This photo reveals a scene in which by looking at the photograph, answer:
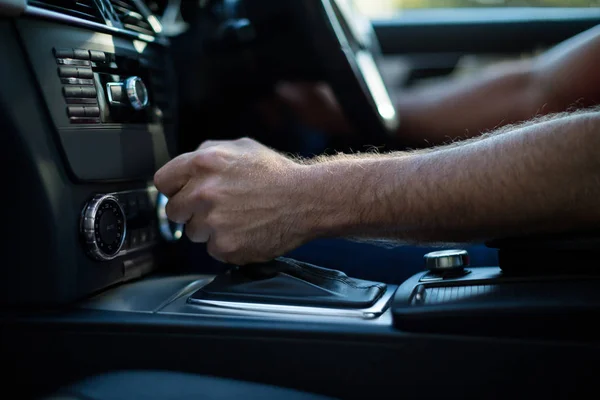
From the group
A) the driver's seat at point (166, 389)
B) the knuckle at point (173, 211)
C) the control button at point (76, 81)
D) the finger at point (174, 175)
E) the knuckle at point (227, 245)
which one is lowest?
the driver's seat at point (166, 389)

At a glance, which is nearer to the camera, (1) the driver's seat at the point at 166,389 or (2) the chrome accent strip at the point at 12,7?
(1) the driver's seat at the point at 166,389

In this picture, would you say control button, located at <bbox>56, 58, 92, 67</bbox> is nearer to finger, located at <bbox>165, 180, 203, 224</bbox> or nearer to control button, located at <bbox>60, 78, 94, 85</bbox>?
control button, located at <bbox>60, 78, 94, 85</bbox>

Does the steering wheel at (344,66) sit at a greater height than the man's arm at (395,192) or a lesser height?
greater

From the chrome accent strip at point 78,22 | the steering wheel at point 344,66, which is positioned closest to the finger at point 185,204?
the chrome accent strip at point 78,22

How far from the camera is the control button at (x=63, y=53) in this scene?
0.78 m

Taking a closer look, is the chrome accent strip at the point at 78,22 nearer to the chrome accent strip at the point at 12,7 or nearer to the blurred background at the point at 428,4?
the chrome accent strip at the point at 12,7

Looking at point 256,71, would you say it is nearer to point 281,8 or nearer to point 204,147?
point 281,8

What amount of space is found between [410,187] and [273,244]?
0.56 feet

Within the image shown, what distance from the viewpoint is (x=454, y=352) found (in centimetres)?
66

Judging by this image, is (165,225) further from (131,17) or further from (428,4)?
(428,4)

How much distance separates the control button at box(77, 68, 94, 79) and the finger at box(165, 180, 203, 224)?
164 millimetres

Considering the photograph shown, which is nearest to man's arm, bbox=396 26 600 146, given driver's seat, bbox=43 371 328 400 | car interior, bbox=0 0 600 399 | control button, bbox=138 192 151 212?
car interior, bbox=0 0 600 399

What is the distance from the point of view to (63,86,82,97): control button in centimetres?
78

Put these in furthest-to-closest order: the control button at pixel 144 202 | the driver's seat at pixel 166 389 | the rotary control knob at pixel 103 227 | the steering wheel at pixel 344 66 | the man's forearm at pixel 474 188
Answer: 1. the steering wheel at pixel 344 66
2. the control button at pixel 144 202
3. the rotary control knob at pixel 103 227
4. the man's forearm at pixel 474 188
5. the driver's seat at pixel 166 389
